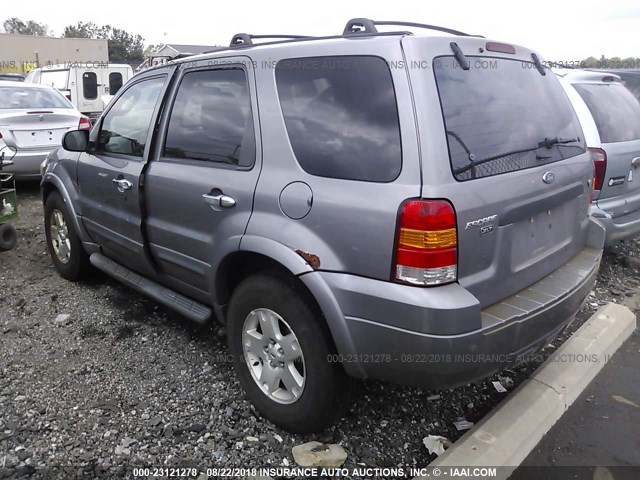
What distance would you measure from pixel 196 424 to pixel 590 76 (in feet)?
15.0

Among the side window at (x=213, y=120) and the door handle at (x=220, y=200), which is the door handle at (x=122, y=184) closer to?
the side window at (x=213, y=120)

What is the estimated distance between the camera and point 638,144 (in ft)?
15.4

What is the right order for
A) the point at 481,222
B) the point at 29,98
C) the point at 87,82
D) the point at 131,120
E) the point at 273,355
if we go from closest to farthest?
1. the point at 481,222
2. the point at 273,355
3. the point at 131,120
4. the point at 29,98
5. the point at 87,82

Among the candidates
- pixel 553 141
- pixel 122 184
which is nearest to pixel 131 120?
pixel 122 184

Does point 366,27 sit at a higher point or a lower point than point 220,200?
higher

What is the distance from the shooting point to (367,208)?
87.7 inches

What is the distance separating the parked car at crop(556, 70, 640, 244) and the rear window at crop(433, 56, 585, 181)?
63.9 inches

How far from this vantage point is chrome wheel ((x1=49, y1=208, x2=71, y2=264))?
4.66 m

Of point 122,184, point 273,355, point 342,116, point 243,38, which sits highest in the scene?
point 243,38

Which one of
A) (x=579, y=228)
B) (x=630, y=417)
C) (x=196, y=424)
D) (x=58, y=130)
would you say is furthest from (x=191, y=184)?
(x=58, y=130)

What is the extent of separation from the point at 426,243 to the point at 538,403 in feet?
4.72

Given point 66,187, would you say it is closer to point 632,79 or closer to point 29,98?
point 29,98

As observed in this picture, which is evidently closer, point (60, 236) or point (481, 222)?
point (481, 222)

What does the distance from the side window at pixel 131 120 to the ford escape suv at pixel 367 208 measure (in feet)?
0.66
